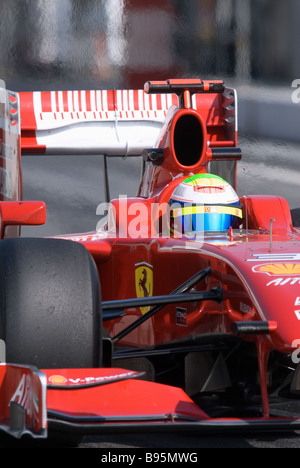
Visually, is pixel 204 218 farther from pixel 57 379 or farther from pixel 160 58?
pixel 160 58

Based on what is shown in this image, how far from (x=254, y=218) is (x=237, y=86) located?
863 centimetres

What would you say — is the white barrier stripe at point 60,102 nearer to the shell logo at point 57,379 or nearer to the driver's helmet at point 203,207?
the driver's helmet at point 203,207

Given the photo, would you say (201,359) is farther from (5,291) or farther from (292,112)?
(292,112)

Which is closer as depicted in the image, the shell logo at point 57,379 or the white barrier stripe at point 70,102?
the shell logo at point 57,379

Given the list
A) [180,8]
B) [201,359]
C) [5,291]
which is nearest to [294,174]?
[180,8]

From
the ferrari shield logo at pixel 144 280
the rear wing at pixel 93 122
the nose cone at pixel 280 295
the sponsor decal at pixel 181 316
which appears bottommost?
the sponsor decal at pixel 181 316

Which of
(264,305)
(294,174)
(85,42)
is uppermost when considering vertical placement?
(85,42)

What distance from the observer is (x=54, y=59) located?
44.1ft

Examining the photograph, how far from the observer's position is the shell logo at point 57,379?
3.28 metres

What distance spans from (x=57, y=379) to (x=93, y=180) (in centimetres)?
923

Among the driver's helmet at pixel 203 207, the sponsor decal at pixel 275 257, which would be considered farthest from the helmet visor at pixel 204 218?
the sponsor decal at pixel 275 257

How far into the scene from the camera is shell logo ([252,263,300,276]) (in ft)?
12.7

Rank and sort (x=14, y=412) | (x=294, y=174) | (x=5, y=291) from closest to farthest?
(x=14, y=412) < (x=5, y=291) < (x=294, y=174)

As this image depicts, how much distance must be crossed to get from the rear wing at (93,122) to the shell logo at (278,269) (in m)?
3.35
